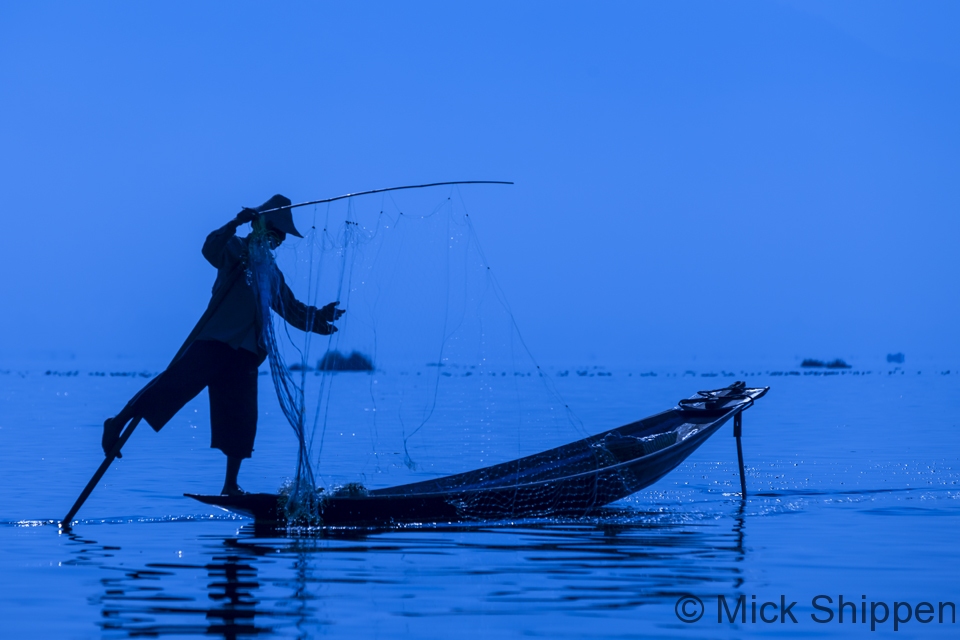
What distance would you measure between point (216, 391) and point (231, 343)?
0.48m

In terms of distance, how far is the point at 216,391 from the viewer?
942 centimetres

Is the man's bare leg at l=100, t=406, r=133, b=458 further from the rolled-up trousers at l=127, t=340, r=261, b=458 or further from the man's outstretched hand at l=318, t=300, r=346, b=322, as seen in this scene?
the man's outstretched hand at l=318, t=300, r=346, b=322

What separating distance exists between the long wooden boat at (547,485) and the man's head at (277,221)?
6.66ft

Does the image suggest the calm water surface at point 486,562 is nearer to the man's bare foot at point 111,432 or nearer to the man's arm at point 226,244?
the man's bare foot at point 111,432

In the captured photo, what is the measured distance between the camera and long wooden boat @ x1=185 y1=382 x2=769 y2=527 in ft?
30.7

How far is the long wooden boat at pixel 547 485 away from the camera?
9352 millimetres

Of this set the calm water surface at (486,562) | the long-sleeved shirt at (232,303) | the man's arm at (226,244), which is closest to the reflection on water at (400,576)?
the calm water surface at (486,562)

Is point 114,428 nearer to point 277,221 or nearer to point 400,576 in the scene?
point 277,221

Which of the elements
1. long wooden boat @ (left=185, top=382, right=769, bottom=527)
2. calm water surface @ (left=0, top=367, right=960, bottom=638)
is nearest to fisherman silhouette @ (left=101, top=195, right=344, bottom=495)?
long wooden boat @ (left=185, top=382, right=769, bottom=527)

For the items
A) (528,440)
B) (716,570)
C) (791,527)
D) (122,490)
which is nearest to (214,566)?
(716,570)

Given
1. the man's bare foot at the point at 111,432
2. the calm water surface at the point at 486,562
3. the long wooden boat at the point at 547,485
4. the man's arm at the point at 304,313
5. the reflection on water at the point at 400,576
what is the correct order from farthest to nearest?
the man's arm at the point at 304,313, the long wooden boat at the point at 547,485, the man's bare foot at the point at 111,432, the reflection on water at the point at 400,576, the calm water surface at the point at 486,562

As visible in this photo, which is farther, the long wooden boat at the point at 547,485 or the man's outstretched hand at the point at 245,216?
the long wooden boat at the point at 547,485

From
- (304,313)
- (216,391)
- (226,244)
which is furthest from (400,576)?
(226,244)

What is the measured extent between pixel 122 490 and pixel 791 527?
721 centimetres
